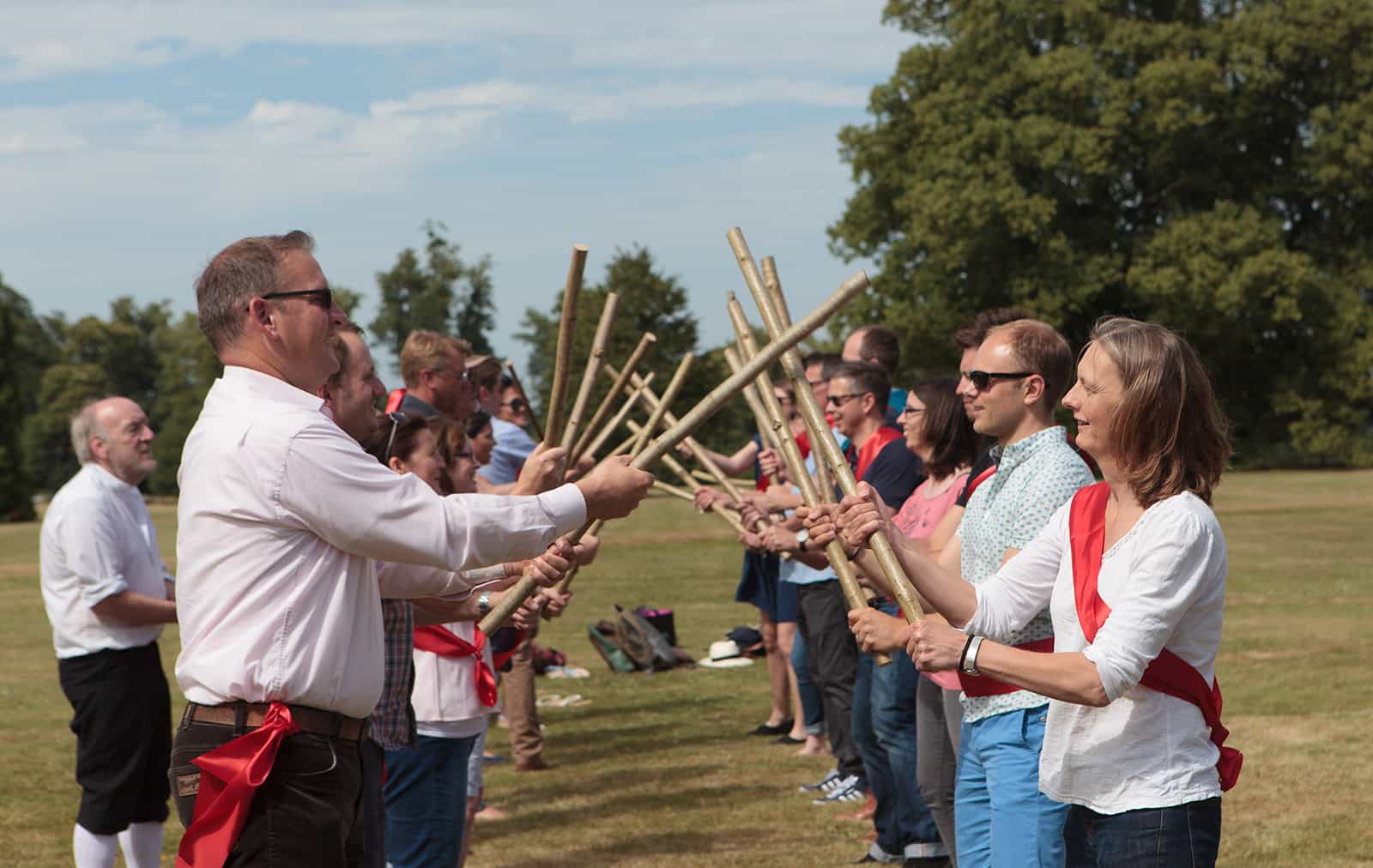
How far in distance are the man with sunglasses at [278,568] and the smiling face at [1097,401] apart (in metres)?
1.38

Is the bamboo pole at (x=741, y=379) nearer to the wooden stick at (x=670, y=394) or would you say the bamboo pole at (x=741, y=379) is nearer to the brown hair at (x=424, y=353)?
the wooden stick at (x=670, y=394)

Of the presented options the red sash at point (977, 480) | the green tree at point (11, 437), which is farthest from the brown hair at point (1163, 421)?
the green tree at point (11, 437)

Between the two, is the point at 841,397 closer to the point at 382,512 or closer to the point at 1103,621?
the point at 1103,621

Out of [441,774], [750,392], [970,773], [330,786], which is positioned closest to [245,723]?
[330,786]

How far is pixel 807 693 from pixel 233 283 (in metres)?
6.67

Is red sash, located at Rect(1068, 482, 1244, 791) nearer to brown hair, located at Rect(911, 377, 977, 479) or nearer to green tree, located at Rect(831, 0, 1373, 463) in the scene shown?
brown hair, located at Rect(911, 377, 977, 479)

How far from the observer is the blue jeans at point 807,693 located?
9422 millimetres

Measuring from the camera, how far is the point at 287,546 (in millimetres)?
3348

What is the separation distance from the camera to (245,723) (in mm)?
3346

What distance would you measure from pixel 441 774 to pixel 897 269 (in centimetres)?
3856

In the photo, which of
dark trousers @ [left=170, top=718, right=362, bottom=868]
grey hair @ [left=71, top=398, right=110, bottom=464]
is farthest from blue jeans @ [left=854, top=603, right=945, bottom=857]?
grey hair @ [left=71, top=398, right=110, bottom=464]

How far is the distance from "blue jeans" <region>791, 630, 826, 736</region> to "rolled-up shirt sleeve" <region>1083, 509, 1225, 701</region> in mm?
6075

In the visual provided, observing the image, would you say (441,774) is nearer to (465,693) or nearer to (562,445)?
(465,693)

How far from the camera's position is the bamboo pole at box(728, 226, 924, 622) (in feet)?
13.0
